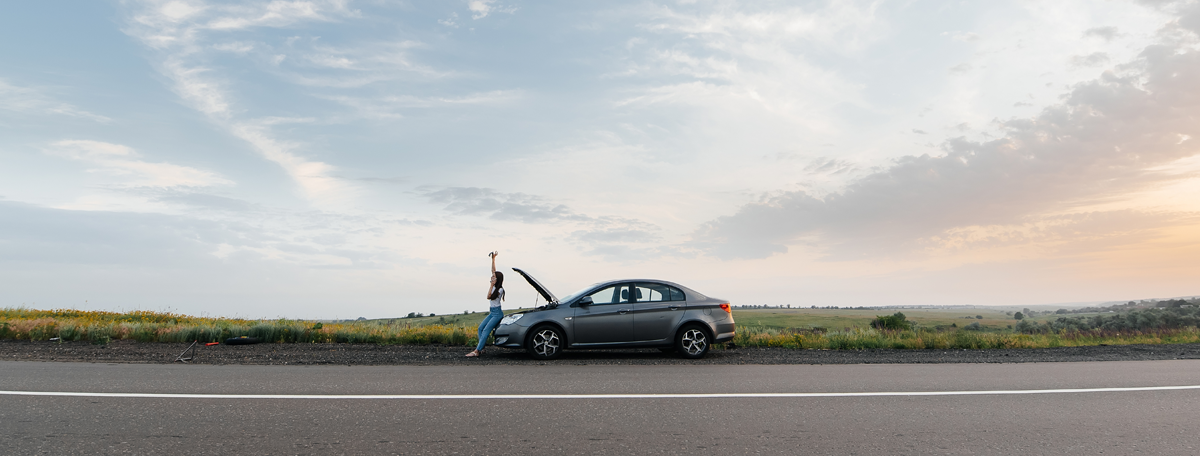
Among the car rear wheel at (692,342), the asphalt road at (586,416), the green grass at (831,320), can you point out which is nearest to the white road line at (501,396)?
the asphalt road at (586,416)

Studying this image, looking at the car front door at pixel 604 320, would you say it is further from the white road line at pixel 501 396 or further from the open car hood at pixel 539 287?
the white road line at pixel 501 396

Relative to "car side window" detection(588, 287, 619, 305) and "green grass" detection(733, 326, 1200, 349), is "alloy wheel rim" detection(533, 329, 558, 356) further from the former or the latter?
"green grass" detection(733, 326, 1200, 349)

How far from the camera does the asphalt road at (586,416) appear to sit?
532 cm

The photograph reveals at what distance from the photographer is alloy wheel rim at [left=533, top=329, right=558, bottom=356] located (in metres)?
12.3

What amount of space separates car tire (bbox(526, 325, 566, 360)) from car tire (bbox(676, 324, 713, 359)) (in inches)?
91.2

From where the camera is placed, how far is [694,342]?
12695 mm

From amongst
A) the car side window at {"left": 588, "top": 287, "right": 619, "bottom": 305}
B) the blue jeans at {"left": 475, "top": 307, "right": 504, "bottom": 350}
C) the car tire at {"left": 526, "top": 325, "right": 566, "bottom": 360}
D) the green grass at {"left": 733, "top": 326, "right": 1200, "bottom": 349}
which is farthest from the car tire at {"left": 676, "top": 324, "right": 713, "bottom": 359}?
the blue jeans at {"left": 475, "top": 307, "right": 504, "bottom": 350}

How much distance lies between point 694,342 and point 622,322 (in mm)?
1487

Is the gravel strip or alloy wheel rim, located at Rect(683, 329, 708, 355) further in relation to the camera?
alloy wheel rim, located at Rect(683, 329, 708, 355)

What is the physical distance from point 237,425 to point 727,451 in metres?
4.44

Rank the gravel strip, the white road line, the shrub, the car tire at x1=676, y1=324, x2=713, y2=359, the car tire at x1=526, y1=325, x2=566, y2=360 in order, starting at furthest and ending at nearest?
1. the shrub
2. the car tire at x1=676, y1=324, x2=713, y2=359
3. the car tire at x1=526, y1=325, x2=566, y2=360
4. the gravel strip
5. the white road line

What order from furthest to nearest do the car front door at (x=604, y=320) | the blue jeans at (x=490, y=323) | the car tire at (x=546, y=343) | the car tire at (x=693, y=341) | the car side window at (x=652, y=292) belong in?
the car side window at (x=652, y=292), the blue jeans at (x=490, y=323), the car tire at (x=693, y=341), the car front door at (x=604, y=320), the car tire at (x=546, y=343)

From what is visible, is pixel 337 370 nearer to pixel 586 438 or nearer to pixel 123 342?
pixel 586 438

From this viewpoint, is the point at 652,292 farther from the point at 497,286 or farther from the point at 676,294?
the point at 497,286
